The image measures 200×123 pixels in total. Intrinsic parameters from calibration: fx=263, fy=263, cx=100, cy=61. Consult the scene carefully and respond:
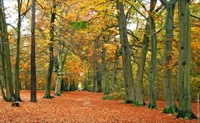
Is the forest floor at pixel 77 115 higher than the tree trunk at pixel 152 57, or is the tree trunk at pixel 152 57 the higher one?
the tree trunk at pixel 152 57

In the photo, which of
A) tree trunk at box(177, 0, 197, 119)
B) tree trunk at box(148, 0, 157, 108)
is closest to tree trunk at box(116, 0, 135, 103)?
tree trunk at box(148, 0, 157, 108)

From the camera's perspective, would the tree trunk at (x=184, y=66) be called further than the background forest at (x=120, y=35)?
No

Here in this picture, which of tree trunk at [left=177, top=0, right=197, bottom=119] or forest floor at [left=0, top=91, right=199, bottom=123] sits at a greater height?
tree trunk at [left=177, top=0, right=197, bottom=119]

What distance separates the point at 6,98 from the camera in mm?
16750

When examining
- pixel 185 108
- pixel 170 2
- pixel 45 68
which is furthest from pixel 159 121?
pixel 45 68

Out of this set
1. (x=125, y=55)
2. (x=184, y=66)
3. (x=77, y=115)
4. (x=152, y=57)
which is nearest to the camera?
(x=184, y=66)

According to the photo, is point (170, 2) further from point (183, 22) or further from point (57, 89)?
point (57, 89)

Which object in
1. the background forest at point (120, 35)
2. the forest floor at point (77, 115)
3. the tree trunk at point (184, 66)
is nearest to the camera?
the forest floor at point (77, 115)

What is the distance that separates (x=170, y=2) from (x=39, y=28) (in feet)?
44.8

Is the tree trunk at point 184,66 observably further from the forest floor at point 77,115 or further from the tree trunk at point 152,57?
the tree trunk at point 152,57

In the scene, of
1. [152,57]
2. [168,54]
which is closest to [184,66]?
[168,54]

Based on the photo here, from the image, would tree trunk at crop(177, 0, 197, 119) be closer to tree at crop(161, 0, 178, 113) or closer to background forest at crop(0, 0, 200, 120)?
background forest at crop(0, 0, 200, 120)

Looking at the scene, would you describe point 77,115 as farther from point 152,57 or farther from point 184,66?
point 152,57

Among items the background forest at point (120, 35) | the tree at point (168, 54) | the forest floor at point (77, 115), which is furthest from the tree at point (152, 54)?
the tree at point (168, 54)
